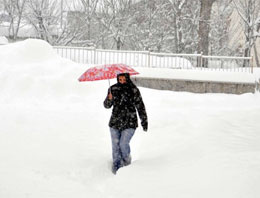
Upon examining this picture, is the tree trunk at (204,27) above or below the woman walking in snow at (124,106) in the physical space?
above

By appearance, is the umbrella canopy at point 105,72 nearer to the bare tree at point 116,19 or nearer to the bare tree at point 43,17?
the bare tree at point 43,17

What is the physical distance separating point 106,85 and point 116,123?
6469 mm

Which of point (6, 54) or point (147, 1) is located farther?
point (147, 1)

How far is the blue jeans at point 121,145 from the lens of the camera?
207 inches

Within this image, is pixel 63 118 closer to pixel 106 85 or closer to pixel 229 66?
pixel 106 85

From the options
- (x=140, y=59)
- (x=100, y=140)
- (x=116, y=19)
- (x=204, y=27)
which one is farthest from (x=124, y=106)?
(x=116, y=19)

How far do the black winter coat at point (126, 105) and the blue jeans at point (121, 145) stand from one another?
0.10 metres

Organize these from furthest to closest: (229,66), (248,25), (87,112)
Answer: (248,25), (229,66), (87,112)

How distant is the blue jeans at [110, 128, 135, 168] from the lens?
17.3 feet

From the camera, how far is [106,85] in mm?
11641

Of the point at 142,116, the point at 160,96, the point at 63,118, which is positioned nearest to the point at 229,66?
the point at 160,96

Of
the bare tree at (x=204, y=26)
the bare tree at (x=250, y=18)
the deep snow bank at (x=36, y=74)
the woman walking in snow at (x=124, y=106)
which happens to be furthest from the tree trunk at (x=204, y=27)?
the woman walking in snow at (x=124, y=106)

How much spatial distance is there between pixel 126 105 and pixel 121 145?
0.65 m

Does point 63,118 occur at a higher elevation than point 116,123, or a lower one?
lower
